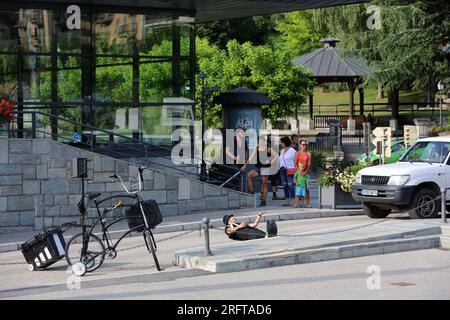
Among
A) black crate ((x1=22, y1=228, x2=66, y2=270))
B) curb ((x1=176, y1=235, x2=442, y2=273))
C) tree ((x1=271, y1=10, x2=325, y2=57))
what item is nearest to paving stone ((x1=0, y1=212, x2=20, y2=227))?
black crate ((x1=22, y1=228, x2=66, y2=270))

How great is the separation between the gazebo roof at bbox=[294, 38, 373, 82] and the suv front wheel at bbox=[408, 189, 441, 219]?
1183 inches

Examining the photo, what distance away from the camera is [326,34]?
72375 millimetres

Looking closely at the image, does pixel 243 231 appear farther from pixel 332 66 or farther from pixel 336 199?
pixel 332 66

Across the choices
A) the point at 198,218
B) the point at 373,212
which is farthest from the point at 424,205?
the point at 198,218

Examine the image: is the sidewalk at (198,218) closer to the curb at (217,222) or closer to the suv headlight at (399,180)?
the curb at (217,222)

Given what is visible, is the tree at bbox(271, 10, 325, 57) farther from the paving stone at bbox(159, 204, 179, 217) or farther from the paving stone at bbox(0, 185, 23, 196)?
the paving stone at bbox(0, 185, 23, 196)

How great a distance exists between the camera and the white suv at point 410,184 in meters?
20.3

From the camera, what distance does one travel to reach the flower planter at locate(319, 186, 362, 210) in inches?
906

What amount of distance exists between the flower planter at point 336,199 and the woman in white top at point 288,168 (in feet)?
3.22

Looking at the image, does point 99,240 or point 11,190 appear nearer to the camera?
point 99,240

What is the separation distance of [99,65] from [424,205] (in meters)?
9.71

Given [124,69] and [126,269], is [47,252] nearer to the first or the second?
[126,269]

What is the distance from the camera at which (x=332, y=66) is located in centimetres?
5191
